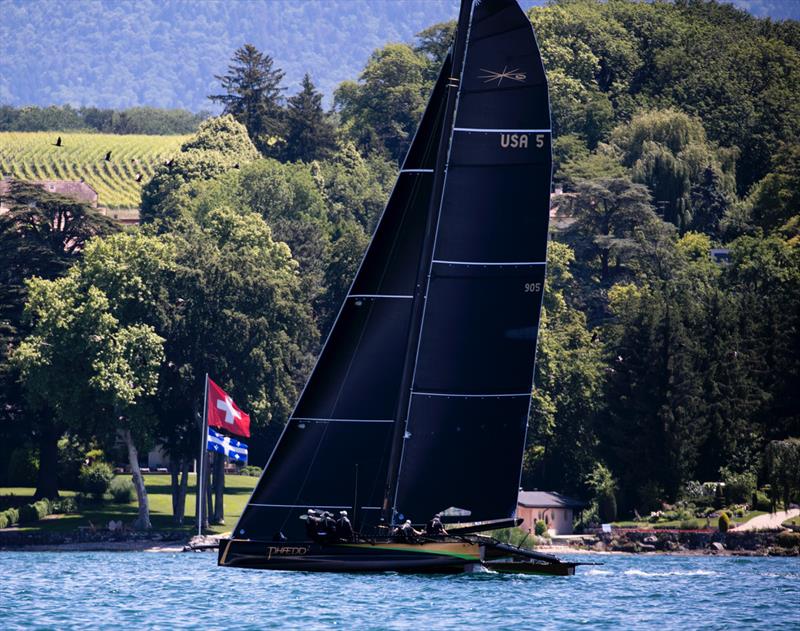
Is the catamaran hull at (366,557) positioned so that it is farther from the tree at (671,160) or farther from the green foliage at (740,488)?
the tree at (671,160)

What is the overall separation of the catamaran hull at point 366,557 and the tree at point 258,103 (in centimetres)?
11354

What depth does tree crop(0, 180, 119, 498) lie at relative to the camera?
92.2 m

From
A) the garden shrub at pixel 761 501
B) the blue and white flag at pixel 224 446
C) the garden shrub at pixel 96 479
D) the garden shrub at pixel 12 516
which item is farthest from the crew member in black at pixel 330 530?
the garden shrub at pixel 96 479

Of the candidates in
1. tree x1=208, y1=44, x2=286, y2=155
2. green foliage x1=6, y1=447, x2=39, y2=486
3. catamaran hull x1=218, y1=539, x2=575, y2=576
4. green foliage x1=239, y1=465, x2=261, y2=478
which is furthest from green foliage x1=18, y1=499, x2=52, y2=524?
tree x1=208, y1=44, x2=286, y2=155

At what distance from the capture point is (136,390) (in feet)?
282

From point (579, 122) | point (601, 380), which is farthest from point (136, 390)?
point (579, 122)

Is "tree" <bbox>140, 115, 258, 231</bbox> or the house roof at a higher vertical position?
"tree" <bbox>140, 115, 258, 231</bbox>

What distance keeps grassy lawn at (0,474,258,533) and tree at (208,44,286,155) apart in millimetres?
56693

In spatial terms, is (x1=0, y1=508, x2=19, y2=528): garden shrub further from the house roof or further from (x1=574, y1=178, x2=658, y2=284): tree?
(x1=574, y1=178, x2=658, y2=284): tree

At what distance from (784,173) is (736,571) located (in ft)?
233

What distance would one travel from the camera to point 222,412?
254 ft

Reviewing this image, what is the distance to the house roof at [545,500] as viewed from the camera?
89.9 meters

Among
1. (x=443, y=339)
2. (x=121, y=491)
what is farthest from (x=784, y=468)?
(x=443, y=339)

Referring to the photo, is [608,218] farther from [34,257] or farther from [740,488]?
[34,257]
